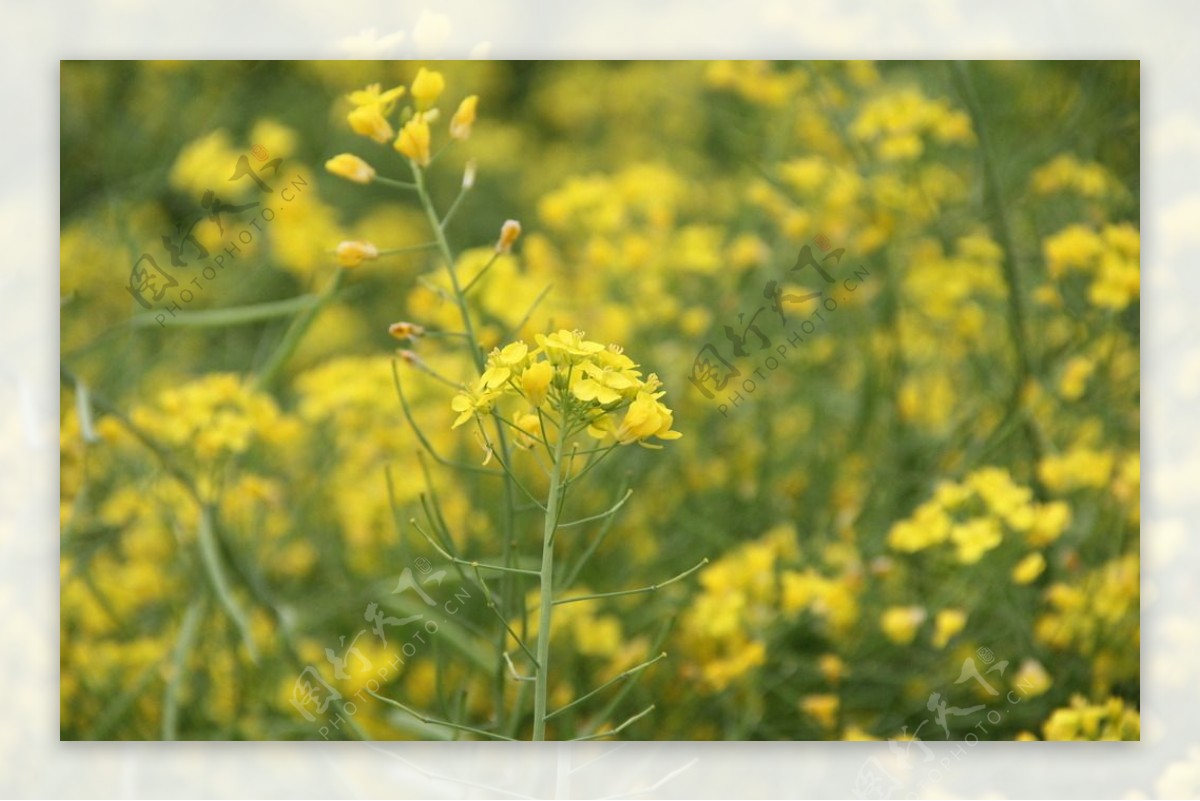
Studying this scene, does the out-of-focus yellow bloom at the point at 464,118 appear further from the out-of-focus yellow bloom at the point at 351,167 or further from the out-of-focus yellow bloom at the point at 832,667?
the out-of-focus yellow bloom at the point at 832,667

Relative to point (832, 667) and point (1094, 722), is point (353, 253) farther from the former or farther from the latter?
point (1094, 722)

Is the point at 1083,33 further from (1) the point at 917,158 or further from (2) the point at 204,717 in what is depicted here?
(2) the point at 204,717

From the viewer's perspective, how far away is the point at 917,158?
1.59m

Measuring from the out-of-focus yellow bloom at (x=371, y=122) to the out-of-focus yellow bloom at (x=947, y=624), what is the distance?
0.72 meters

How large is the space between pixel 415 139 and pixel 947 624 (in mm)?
706

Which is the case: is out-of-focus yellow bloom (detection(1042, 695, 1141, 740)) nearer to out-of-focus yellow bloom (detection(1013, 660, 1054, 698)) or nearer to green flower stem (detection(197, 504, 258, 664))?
out-of-focus yellow bloom (detection(1013, 660, 1054, 698))

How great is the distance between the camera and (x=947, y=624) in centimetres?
129

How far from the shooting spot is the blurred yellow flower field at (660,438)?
4.40ft

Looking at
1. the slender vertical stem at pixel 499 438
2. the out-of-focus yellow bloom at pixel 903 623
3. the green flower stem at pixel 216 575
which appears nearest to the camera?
the slender vertical stem at pixel 499 438

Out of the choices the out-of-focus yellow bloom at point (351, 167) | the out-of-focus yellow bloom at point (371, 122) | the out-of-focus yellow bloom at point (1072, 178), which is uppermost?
the out-of-focus yellow bloom at point (1072, 178)

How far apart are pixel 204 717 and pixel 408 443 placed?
37 centimetres

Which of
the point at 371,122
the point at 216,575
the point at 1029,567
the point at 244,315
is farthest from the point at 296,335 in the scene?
the point at 1029,567

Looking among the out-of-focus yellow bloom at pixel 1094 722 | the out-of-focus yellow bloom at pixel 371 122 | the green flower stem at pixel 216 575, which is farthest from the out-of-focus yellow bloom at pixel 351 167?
the out-of-focus yellow bloom at pixel 1094 722

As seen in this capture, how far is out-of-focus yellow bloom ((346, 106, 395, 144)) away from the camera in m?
0.98
